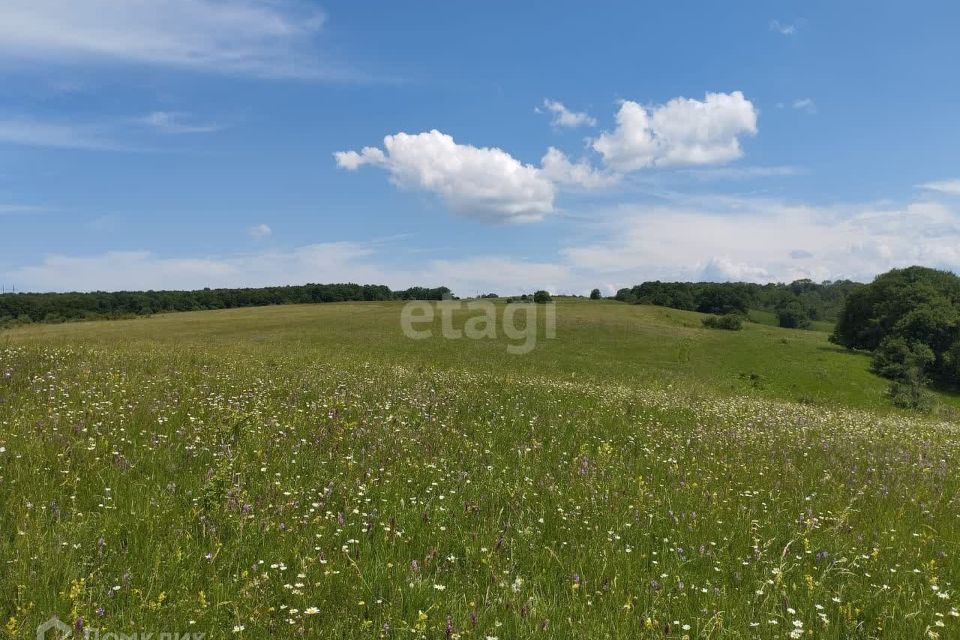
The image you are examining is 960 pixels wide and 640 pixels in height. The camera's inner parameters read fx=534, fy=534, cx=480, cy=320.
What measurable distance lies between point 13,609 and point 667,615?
4.48 metres

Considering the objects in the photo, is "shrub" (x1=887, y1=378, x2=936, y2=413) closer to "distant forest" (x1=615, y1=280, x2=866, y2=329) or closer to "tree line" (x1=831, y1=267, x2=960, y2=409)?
"tree line" (x1=831, y1=267, x2=960, y2=409)

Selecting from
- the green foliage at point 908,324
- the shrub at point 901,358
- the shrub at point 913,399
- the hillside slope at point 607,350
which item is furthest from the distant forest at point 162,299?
the shrub at point 913,399

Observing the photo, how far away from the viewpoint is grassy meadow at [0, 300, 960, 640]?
381 centimetres

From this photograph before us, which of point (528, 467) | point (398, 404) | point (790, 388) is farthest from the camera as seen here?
point (790, 388)

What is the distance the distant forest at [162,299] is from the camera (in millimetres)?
92062

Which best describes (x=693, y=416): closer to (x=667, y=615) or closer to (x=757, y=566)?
(x=757, y=566)

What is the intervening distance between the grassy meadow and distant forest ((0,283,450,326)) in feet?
290

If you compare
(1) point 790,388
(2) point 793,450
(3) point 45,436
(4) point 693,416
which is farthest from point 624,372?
(3) point 45,436

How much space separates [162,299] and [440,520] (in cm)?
12748

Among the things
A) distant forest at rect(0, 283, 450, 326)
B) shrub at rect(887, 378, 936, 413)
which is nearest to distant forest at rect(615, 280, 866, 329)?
distant forest at rect(0, 283, 450, 326)

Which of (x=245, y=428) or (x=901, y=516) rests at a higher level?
(x=245, y=428)

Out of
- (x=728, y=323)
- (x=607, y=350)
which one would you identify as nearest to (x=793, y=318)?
(x=728, y=323)

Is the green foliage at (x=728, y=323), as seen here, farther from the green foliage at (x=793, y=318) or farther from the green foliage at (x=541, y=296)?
the green foliage at (x=793, y=318)

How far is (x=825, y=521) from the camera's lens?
20.3 feet
